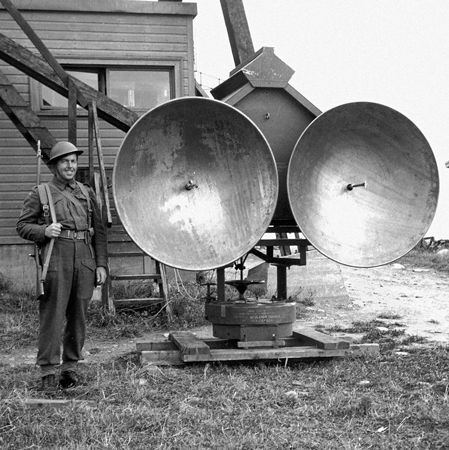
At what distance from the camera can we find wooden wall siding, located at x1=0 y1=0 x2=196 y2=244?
12.3 metres

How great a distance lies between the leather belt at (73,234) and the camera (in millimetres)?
6180

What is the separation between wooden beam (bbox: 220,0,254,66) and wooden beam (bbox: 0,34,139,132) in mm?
2223

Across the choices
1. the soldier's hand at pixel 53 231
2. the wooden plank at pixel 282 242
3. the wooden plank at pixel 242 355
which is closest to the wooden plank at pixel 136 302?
the wooden plank at pixel 242 355

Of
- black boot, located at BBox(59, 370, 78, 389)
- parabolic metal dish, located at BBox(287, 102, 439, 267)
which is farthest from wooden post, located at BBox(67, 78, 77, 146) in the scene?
black boot, located at BBox(59, 370, 78, 389)

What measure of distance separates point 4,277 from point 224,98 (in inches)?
246

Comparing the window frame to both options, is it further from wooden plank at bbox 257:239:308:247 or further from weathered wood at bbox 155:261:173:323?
wooden plank at bbox 257:239:308:247

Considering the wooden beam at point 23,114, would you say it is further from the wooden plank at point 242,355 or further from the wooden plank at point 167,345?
the wooden plank at point 242,355

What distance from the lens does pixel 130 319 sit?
992 centimetres

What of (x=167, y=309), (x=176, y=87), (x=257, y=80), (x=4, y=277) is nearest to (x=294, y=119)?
(x=257, y=80)

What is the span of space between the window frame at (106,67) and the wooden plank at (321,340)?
582cm

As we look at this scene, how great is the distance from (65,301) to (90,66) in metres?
7.36

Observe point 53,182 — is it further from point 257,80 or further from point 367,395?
point 367,395

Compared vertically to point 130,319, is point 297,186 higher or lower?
higher

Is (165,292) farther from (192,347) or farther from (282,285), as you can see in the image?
(192,347)
